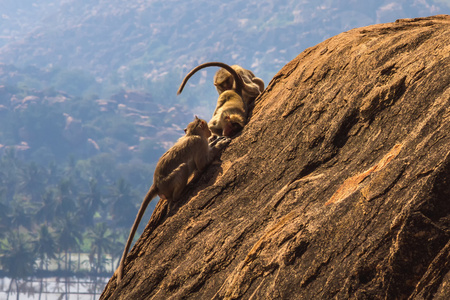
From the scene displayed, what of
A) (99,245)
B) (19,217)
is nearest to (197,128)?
(99,245)

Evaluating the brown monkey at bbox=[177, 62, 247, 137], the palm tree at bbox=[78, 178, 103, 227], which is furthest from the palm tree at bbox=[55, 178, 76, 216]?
the brown monkey at bbox=[177, 62, 247, 137]

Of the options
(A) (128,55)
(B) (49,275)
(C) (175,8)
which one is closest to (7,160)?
(B) (49,275)

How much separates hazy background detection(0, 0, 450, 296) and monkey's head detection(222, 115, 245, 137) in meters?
65.0

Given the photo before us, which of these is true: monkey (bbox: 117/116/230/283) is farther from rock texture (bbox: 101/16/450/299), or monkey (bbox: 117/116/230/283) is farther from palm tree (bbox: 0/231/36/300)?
palm tree (bbox: 0/231/36/300)

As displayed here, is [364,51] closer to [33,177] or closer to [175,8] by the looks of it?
[33,177]

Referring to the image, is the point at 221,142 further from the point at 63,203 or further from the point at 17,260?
the point at 63,203

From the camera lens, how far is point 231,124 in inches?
358

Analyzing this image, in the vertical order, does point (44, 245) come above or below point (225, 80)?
above

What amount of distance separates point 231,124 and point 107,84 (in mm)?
148226

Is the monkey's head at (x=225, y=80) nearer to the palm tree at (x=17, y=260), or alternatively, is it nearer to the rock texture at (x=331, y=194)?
the rock texture at (x=331, y=194)

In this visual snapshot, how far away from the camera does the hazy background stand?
86.9 metres

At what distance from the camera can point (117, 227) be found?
295ft

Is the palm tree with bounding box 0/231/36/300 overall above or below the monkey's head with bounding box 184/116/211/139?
above

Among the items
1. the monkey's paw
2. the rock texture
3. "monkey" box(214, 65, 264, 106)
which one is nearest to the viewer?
the rock texture
